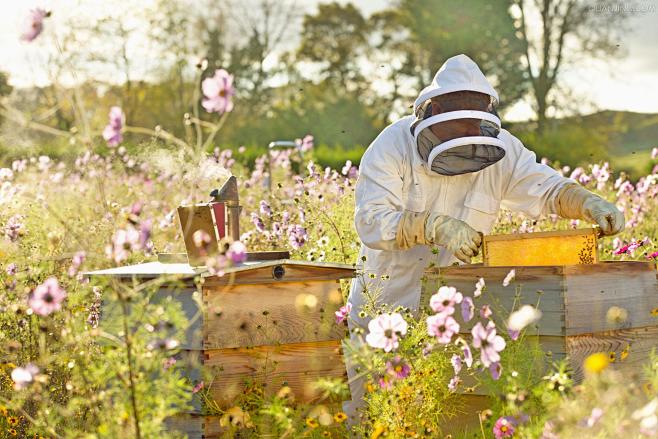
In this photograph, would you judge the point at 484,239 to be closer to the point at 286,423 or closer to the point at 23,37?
the point at 286,423

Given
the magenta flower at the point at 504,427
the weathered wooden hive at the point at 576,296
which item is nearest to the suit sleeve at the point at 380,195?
the weathered wooden hive at the point at 576,296

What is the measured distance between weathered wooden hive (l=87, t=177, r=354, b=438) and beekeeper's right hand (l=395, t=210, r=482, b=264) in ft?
1.12

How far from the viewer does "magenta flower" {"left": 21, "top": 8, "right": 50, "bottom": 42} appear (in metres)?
2.78

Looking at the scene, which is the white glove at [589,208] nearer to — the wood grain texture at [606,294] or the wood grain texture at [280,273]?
the wood grain texture at [606,294]

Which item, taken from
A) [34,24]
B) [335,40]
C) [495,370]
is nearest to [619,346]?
[495,370]

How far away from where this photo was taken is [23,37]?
9.18ft

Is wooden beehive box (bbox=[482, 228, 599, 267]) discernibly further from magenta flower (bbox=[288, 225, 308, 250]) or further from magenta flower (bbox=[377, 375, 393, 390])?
magenta flower (bbox=[288, 225, 308, 250])

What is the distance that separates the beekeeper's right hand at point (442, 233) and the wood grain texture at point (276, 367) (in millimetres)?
626

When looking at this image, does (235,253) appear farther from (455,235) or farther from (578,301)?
(578,301)

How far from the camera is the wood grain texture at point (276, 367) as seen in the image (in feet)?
12.8

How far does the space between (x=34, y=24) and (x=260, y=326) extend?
173 centimetres

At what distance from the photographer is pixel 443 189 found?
4.79 metres

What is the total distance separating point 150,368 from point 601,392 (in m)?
1.42

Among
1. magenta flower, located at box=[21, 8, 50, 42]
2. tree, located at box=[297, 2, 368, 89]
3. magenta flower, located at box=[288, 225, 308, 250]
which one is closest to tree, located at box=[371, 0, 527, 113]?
tree, located at box=[297, 2, 368, 89]
